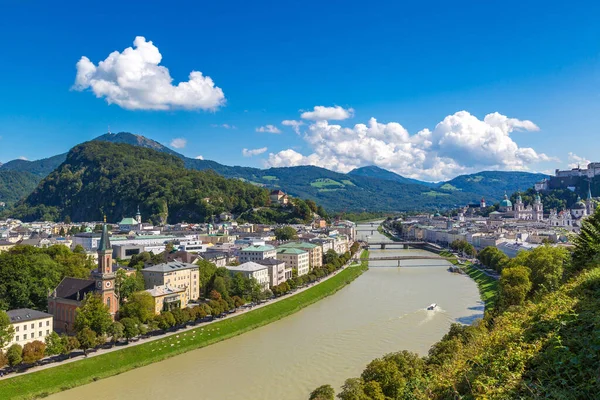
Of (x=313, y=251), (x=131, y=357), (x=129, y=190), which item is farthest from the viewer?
(x=129, y=190)

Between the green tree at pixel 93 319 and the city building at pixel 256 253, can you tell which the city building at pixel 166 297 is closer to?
the green tree at pixel 93 319

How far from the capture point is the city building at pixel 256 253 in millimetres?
35875

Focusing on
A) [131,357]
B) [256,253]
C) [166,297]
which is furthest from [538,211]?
[131,357]

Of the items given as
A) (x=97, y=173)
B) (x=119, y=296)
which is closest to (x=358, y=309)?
(x=119, y=296)

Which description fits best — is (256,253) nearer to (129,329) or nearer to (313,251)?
(313,251)

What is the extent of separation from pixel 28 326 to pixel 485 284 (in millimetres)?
25726

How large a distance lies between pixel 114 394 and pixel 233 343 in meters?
5.77

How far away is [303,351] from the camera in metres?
17.6

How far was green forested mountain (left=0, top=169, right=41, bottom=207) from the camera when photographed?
140438 mm

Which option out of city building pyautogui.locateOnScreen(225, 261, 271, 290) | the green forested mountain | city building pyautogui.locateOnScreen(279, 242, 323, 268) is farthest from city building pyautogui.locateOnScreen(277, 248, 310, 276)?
the green forested mountain

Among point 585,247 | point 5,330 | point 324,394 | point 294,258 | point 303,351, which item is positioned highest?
point 585,247

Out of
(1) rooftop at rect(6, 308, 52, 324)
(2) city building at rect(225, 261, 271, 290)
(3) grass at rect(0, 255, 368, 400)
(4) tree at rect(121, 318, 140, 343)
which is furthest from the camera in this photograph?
(2) city building at rect(225, 261, 271, 290)

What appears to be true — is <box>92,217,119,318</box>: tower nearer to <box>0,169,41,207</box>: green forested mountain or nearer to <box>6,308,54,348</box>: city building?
<box>6,308,54,348</box>: city building

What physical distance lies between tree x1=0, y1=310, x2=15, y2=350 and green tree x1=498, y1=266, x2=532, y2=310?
16.9m
